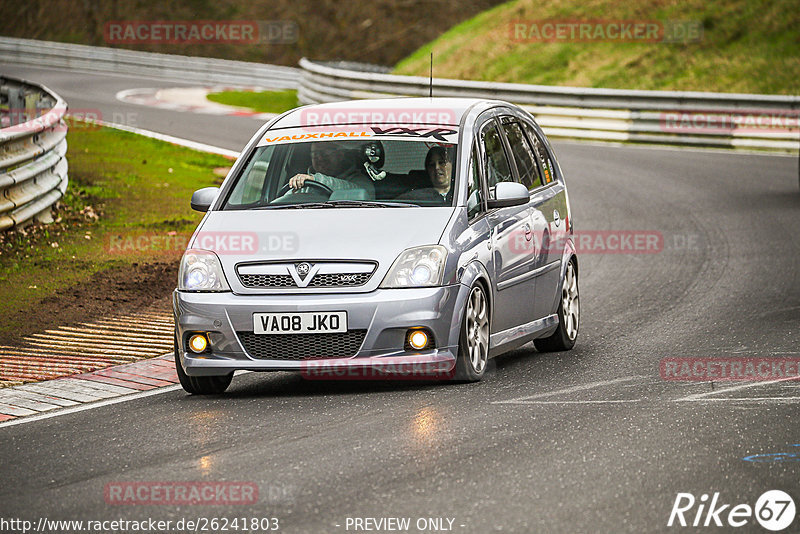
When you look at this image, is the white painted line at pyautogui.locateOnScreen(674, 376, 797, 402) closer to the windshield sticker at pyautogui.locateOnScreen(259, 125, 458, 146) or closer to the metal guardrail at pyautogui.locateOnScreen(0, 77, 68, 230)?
the windshield sticker at pyautogui.locateOnScreen(259, 125, 458, 146)

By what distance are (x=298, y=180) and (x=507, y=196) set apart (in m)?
1.40

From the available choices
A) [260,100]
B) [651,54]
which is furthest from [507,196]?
[260,100]

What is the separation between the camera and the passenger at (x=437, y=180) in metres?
8.62

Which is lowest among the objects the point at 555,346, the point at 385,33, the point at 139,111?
the point at 385,33

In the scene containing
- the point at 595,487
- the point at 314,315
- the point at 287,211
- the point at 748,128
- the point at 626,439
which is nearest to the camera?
the point at 595,487

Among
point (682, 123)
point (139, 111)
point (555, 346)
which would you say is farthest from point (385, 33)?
point (555, 346)

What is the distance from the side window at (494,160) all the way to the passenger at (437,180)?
34cm

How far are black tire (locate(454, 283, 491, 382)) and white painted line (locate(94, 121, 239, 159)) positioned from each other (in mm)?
13528

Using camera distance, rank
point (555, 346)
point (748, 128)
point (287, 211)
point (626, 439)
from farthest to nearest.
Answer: point (748, 128), point (555, 346), point (287, 211), point (626, 439)

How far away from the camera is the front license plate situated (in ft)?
25.7

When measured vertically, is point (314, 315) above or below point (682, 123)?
above

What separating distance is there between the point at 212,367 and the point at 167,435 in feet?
3.27

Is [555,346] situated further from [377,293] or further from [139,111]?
[139,111]

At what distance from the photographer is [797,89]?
29109 millimetres
